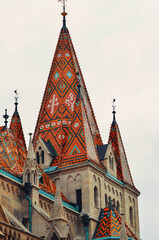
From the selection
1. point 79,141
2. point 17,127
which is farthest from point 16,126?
point 79,141

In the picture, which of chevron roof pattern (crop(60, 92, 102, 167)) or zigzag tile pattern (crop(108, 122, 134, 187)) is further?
zigzag tile pattern (crop(108, 122, 134, 187))

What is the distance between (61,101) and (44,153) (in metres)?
3.72

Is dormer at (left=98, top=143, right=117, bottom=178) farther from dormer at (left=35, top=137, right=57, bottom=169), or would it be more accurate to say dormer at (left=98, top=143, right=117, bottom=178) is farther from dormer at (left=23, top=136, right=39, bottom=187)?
dormer at (left=23, top=136, right=39, bottom=187)

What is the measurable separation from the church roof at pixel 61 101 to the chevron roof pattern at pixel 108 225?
173 inches

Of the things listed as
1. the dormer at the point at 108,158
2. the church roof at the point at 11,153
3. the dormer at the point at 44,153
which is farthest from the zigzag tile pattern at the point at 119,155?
the church roof at the point at 11,153

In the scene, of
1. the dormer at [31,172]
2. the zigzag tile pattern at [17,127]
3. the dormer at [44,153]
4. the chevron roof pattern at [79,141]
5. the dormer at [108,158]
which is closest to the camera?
the dormer at [31,172]

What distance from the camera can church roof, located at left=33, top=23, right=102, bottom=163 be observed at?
44094mm

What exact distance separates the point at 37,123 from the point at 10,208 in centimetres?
1093

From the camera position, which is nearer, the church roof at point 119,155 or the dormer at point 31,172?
the dormer at point 31,172

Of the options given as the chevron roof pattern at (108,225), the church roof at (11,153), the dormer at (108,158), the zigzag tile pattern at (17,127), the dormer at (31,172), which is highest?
Result: the zigzag tile pattern at (17,127)

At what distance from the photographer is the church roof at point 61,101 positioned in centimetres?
4409

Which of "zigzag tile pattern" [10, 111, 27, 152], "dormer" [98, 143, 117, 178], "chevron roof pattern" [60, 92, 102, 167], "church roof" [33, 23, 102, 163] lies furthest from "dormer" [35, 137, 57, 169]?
"dormer" [98, 143, 117, 178]

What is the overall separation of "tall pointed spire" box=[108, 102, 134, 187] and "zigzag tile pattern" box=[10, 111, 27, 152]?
5.39 m

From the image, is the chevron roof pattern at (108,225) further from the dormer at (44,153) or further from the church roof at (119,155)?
the church roof at (119,155)
